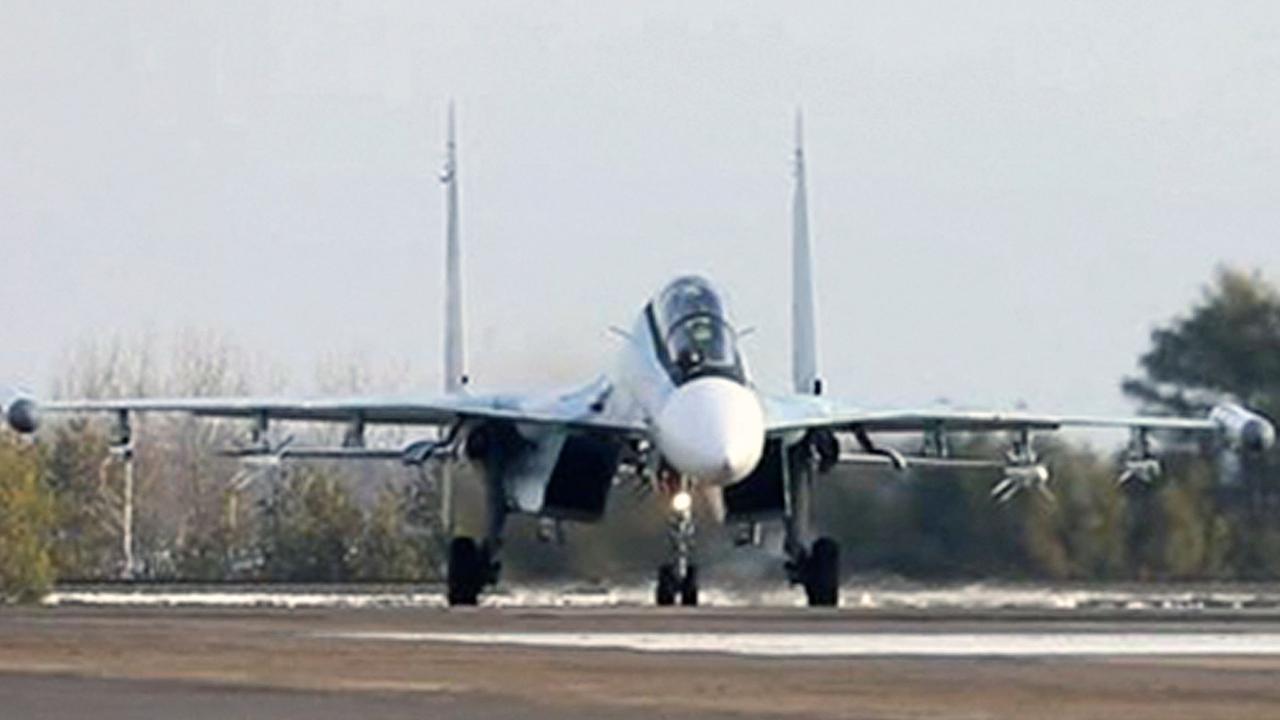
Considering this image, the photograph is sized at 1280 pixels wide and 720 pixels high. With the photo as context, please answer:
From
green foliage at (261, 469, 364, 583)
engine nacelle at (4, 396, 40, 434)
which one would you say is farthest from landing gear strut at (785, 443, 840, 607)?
green foliage at (261, 469, 364, 583)

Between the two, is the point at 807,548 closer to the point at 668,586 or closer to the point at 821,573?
the point at 821,573

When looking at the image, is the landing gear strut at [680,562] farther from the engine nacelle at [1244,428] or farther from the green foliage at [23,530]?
the green foliage at [23,530]

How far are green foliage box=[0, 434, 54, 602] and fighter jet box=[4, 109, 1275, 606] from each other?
660 centimetres

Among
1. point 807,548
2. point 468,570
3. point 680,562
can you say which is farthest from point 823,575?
point 468,570

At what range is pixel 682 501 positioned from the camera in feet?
181

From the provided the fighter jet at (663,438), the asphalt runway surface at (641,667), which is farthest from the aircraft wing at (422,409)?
the asphalt runway surface at (641,667)

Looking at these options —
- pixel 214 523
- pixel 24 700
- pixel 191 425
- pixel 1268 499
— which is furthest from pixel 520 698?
pixel 191 425

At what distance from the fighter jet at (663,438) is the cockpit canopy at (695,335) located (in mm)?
25

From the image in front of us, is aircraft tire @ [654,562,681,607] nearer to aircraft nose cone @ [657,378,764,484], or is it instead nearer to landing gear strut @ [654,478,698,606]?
landing gear strut @ [654,478,698,606]

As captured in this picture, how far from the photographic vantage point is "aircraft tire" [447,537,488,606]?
56250mm

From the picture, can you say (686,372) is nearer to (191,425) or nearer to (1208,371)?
(1208,371)

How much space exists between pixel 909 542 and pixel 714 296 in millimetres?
7515

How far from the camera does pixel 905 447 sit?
60.9 m

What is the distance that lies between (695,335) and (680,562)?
2989mm
